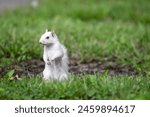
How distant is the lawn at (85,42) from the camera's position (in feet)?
20.2

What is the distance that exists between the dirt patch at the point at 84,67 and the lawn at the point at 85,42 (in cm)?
9

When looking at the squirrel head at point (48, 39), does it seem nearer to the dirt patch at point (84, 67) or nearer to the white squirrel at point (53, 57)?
the white squirrel at point (53, 57)

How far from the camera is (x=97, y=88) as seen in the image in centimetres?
617

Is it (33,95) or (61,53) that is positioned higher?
(61,53)

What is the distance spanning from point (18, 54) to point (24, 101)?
2.87 m

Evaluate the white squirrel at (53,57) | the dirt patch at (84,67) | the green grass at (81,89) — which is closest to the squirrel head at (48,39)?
the white squirrel at (53,57)

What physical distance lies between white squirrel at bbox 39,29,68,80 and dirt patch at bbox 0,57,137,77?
131cm

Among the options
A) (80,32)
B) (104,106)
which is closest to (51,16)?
(80,32)

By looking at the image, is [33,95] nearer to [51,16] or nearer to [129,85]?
[129,85]

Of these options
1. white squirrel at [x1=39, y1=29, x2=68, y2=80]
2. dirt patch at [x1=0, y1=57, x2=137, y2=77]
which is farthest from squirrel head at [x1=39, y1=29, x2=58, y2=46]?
dirt patch at [x1=0, y1=57, x2=137, y2=77]

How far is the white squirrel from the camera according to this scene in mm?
6340

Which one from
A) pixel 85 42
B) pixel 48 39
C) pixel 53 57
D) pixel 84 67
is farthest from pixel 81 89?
pixel 85 42

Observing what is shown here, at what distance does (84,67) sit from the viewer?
8.50 metres

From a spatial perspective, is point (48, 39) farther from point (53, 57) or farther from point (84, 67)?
point (84, 67)
